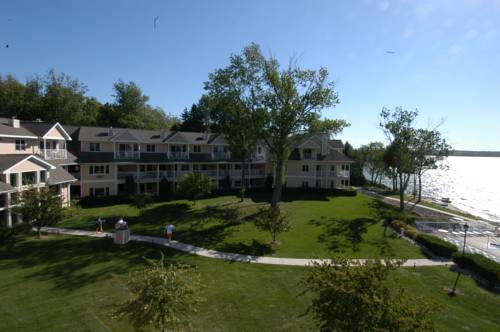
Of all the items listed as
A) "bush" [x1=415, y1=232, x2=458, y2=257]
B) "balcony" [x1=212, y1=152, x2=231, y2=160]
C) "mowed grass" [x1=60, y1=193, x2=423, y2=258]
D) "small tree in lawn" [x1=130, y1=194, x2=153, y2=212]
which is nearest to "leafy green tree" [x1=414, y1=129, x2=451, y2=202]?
"mowed grass" [x1=60, y1=193, x2=423, y2=258]

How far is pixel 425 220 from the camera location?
35719 millimetres

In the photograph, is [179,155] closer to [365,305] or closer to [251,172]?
[251,172]

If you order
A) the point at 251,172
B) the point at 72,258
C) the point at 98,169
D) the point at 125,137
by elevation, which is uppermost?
the point at 125,137

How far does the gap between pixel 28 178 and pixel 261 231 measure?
74.1 feet

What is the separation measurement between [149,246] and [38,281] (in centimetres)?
790

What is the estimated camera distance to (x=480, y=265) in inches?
830

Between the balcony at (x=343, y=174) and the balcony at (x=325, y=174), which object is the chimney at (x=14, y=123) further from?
the balcony at (x=343, y=174)

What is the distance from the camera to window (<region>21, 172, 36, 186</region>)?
90.7ft

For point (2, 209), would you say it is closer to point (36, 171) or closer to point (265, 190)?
point (36, 171)

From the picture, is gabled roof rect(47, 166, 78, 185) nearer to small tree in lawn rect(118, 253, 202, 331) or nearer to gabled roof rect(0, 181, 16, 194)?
gabled roof rect(0, 181, 16, 194)

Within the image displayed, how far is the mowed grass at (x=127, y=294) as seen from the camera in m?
13.6

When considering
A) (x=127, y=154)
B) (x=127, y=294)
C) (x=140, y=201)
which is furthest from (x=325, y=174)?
(x=127, y=294)

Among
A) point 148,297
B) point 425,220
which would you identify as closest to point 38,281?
point 148,297

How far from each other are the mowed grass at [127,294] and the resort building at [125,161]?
847cm
